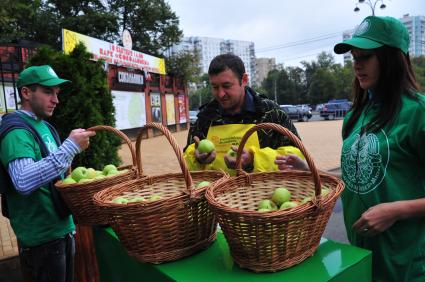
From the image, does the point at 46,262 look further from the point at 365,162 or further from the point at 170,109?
the point at 170,109

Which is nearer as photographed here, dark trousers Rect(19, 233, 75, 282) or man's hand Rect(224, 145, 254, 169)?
man's hand Rect(224, 145, 254, 169)

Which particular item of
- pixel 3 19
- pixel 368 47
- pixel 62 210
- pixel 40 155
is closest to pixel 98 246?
pixel 62 210

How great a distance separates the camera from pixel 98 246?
2117mm

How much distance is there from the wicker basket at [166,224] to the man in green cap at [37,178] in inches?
27.7

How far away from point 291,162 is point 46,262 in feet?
5.68

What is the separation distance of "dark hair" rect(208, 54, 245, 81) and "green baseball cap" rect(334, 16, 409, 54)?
0.83 meters

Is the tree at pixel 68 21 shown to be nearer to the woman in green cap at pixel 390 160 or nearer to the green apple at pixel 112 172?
the green apple at pixel 112 172

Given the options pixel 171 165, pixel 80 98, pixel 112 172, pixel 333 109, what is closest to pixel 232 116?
pixel 112 172

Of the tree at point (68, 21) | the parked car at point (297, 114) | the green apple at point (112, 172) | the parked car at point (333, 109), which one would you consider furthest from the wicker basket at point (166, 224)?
the parked car at point (333, 109)

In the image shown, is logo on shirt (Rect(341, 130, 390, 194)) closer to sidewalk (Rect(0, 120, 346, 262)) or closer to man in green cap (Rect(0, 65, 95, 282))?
man in green cap (Rect(0, 65, 95, 282))

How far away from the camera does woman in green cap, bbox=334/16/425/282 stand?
1.49 m

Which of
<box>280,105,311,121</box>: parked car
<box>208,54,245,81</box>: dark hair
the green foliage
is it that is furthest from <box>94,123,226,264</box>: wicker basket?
<box>280,105,311,121</box>: parked car

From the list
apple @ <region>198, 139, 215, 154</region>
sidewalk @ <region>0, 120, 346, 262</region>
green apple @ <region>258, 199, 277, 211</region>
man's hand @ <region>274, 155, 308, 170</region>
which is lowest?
sidewalk @ <region>0, 120, 346, 262</region>

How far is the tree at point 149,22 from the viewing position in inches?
1158
